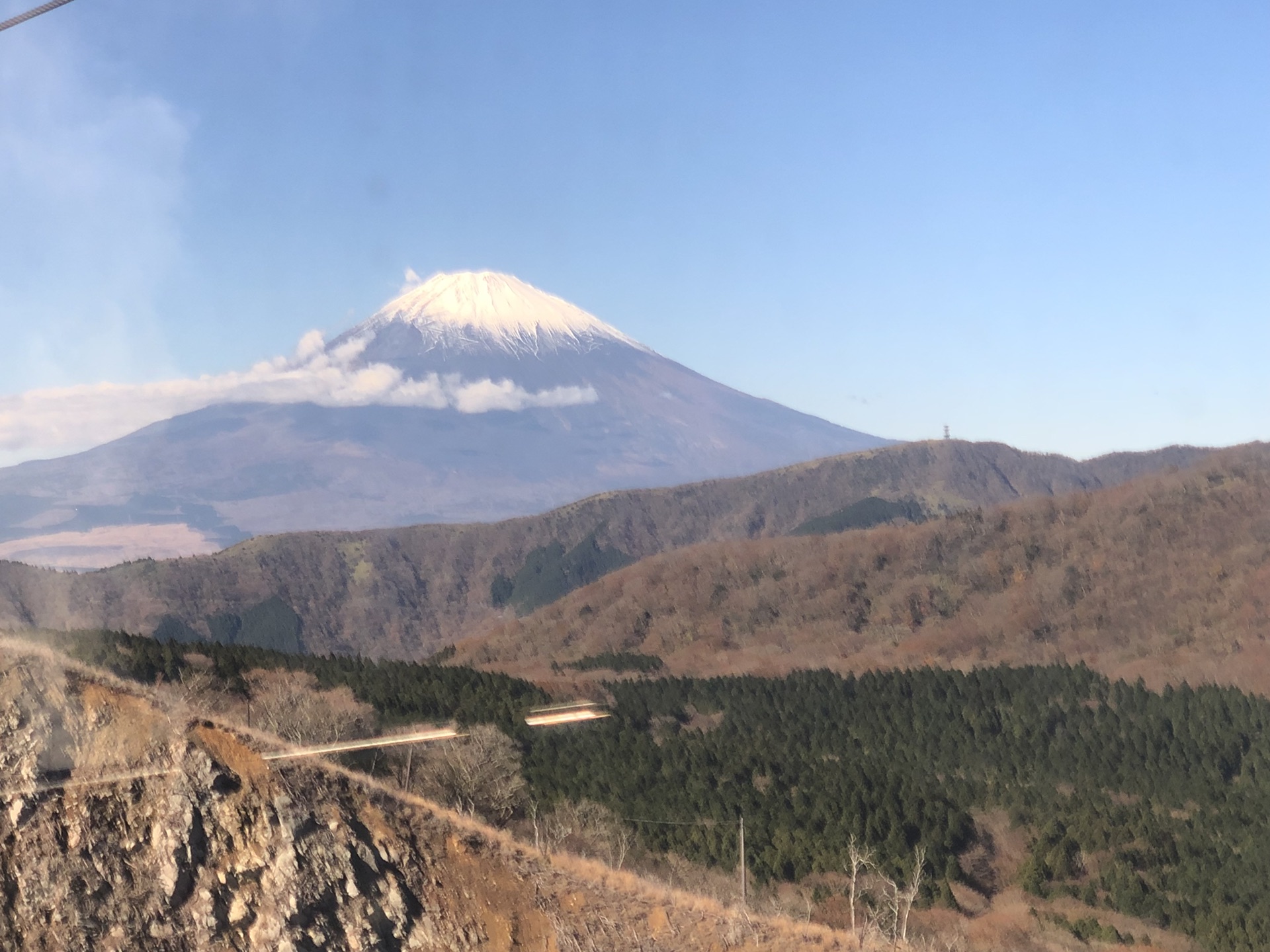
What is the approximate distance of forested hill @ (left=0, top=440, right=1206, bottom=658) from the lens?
3824 inches

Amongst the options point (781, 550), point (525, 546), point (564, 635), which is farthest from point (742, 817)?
point (525, 546)

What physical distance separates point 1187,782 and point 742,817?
48.9ft

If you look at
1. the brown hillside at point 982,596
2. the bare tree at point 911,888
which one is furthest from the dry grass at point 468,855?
the brown hillside at point 982,596

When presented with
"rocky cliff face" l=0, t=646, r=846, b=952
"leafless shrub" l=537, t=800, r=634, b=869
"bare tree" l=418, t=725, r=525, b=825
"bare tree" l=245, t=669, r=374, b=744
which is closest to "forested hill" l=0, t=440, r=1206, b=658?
"bare tree" l=245, t=669, r=374, b=744

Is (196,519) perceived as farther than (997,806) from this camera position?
Yes

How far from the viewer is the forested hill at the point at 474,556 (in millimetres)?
97125

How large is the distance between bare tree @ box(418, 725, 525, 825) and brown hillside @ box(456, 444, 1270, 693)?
2537cm

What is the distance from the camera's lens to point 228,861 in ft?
64.3

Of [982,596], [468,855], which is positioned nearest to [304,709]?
[468,855]

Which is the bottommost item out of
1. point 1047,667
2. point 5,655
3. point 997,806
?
point 997,806

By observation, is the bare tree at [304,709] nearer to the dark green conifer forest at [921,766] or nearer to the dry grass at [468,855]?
the dark green conifer forest at [921,766]

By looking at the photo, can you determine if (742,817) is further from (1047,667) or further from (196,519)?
(196,519)

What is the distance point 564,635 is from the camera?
2982 inches

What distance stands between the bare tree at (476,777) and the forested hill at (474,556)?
49.5 m
